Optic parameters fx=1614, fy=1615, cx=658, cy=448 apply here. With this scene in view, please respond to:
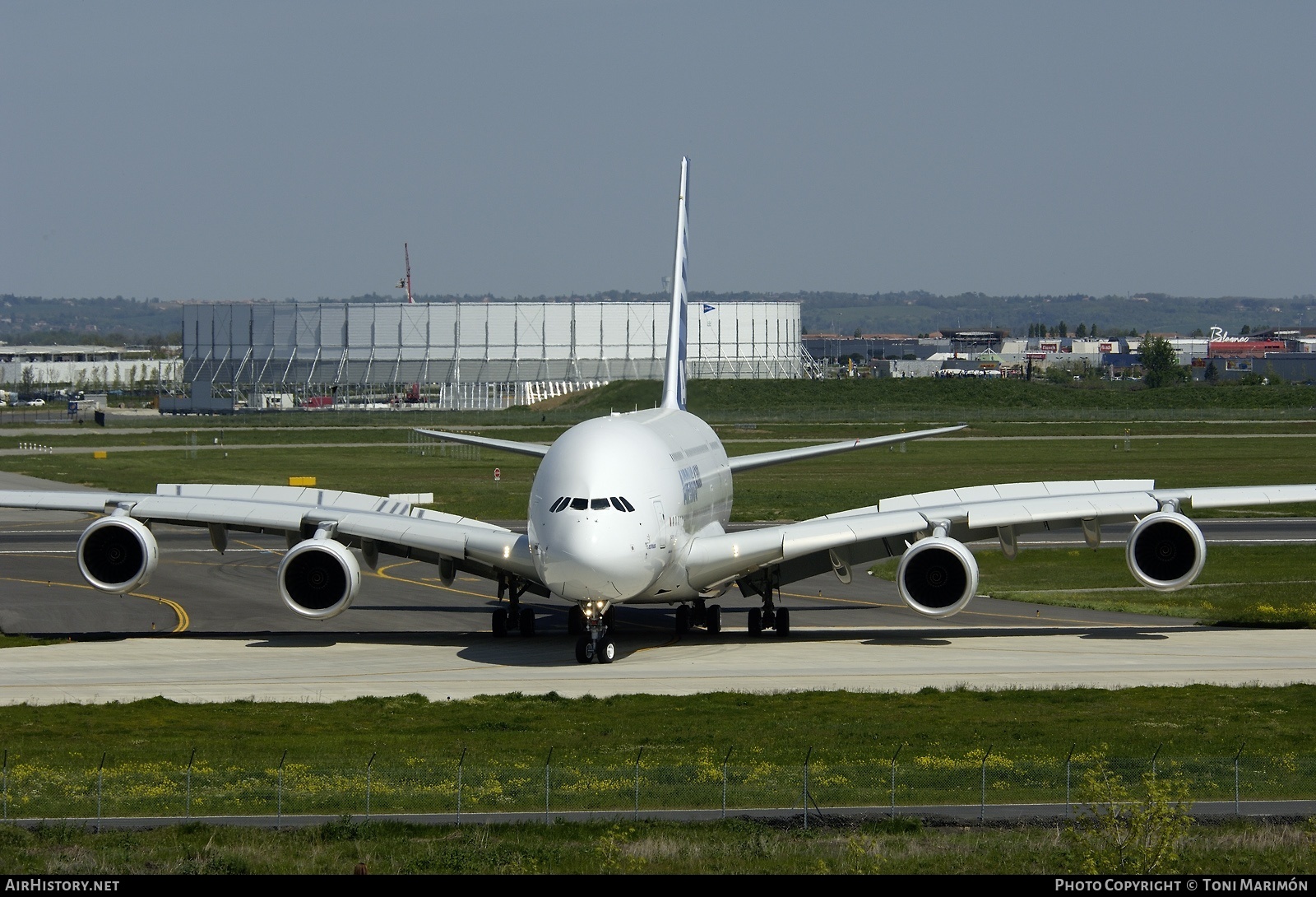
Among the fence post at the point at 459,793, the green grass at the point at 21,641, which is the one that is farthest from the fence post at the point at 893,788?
the green grass at the point at 21,641

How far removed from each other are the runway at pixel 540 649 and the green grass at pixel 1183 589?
6.19 ft

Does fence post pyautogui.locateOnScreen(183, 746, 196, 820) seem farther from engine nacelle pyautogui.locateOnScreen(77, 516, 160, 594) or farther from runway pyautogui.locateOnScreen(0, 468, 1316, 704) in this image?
engine nacelle pyautogui.locateOnScreen(77, 516, 160, 594)

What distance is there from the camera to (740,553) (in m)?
37.5

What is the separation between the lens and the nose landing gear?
35.2m

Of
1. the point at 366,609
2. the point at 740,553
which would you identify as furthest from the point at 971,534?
the point at 366,609

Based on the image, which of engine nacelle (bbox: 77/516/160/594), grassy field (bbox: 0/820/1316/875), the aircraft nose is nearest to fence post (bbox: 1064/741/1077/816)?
grassy field (bbox: 0/820/1316/875)

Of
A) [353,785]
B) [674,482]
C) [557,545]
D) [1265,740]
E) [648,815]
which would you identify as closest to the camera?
[648,815]

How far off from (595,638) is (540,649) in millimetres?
2792

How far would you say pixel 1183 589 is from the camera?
4956cm

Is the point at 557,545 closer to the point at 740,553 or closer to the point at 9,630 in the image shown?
the point at 740,553

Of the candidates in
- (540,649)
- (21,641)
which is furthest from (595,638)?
(21,641)

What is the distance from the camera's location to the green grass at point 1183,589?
44.9 metres

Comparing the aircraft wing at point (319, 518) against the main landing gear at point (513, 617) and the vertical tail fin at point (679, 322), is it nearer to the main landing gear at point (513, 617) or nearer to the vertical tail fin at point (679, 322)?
the main landing gear at point (513, 617)
